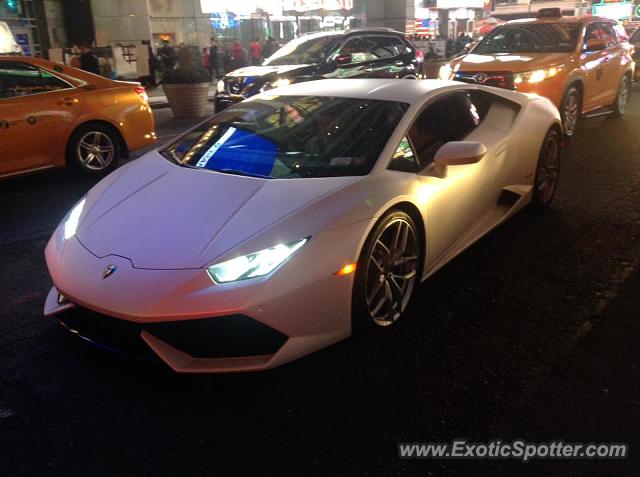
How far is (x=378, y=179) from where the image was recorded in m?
3.07

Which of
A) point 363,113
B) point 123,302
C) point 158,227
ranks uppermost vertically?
point 363,113

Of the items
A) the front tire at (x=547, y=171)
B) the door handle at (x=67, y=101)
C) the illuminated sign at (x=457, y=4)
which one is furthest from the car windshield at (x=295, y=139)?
the illuminated sign at (x=457, y=4)

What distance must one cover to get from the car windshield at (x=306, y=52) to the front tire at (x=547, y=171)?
618 centimetres

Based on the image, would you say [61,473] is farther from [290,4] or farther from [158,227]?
[290,4]

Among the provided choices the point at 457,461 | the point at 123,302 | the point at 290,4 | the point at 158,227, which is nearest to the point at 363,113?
the point at 158,227

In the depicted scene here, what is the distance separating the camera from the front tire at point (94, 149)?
6.61m

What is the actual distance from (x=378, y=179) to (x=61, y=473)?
1.97 metres

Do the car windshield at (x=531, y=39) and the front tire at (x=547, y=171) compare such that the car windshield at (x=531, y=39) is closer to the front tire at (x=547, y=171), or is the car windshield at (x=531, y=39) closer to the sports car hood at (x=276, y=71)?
the sports car hood at (x=276, y=71)

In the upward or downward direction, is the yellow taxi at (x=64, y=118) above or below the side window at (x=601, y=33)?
below

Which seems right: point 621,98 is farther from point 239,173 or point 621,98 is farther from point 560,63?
point 239,173

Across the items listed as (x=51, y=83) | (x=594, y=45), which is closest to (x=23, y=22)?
(x=51, y=83)

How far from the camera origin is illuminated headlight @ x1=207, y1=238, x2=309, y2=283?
247 cm

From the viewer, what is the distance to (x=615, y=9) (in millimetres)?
33188

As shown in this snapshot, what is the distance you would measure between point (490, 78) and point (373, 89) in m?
5.15
